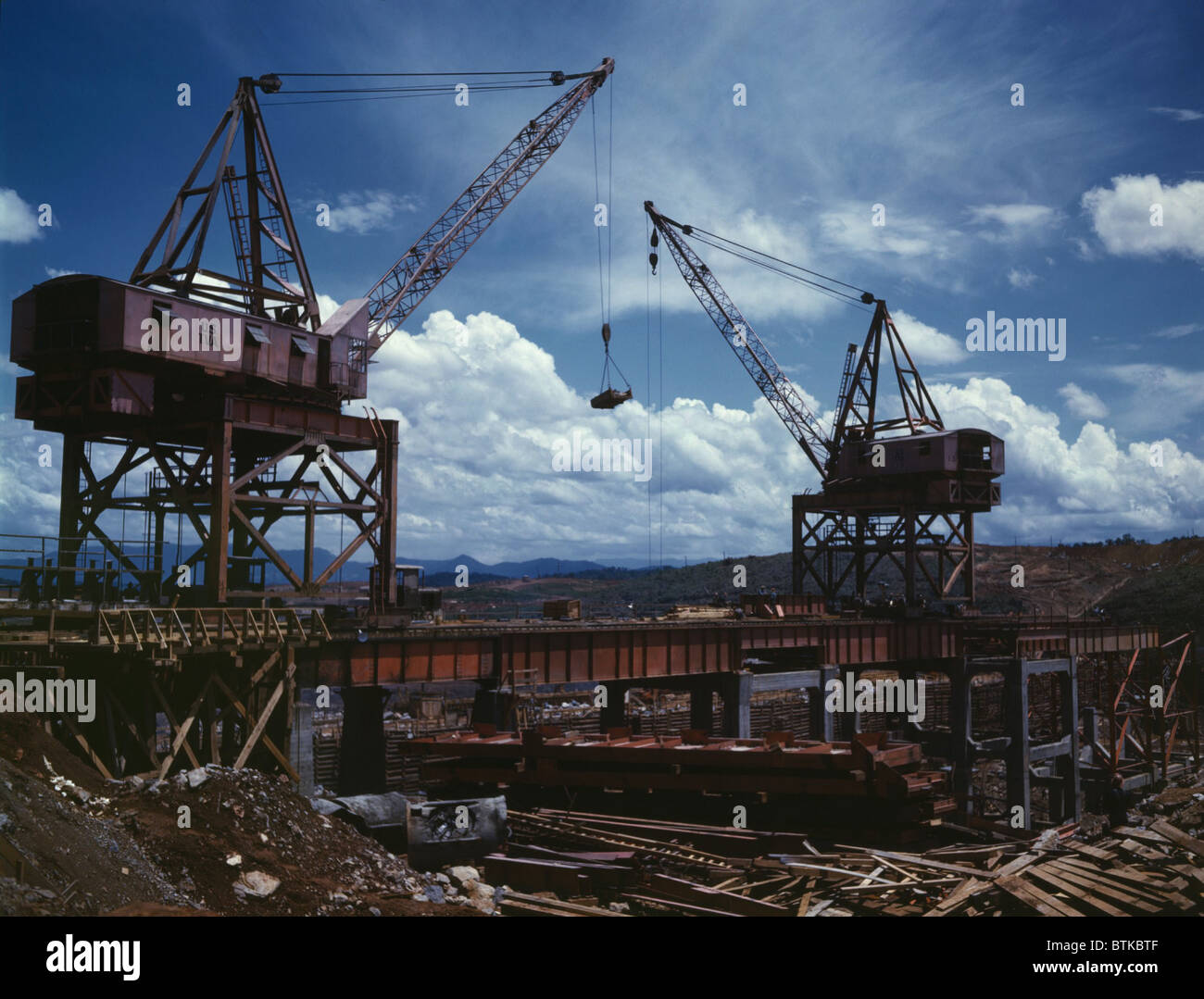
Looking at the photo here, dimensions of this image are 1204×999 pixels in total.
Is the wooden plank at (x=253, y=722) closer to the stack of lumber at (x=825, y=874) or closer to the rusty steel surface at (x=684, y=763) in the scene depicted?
the rusty steel surface at (x=684, y=763)

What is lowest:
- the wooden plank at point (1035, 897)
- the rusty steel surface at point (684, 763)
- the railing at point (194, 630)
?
the wooden plank at point (1035, 897)

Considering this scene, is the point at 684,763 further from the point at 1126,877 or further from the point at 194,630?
the point at 194,630

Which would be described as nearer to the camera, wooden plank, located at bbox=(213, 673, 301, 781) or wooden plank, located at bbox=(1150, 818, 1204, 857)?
wooden plank, located at bbox=(1150, 818, 1204, 857)

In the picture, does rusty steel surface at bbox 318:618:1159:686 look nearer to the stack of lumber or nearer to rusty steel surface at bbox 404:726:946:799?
rusty steel surface at bbox 404:726:946:799

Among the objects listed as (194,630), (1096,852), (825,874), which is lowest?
(825,874)

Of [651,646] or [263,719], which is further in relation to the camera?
[651,646]

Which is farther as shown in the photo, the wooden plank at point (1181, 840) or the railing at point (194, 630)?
the railing at point (194, 630)

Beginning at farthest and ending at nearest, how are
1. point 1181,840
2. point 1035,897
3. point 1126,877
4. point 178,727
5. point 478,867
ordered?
point 178,727 < point 478,867 < point 1181,840 < point 1126,877 < point 1035,897

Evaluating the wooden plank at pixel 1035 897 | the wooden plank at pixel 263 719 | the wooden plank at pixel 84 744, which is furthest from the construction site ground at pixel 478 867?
the wooden plank at pixel 263 719

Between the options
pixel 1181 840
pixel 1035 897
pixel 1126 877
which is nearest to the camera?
pixel 1035 897

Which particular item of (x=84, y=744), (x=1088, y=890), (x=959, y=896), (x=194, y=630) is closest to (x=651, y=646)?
(x=194, y=630)

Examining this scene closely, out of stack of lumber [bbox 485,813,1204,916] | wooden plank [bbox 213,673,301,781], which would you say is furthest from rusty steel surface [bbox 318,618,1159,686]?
stack of lumber [bbox 485,813,1204,916]

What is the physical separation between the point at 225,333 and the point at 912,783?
27.1m

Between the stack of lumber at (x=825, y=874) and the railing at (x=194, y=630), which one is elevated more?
the railing at (x=194, y=630)
